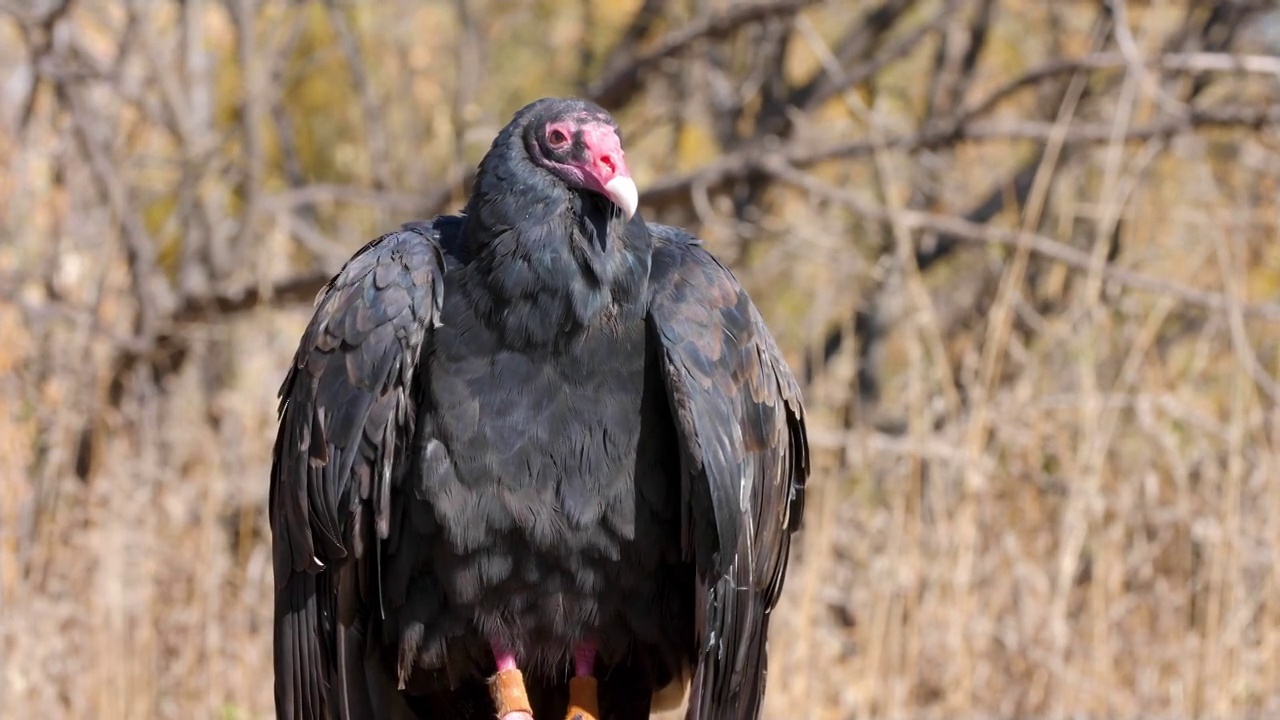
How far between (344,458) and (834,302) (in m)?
3.47

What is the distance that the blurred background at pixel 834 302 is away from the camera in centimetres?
448

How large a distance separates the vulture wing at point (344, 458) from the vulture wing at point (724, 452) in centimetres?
47

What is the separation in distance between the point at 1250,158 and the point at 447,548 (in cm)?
356

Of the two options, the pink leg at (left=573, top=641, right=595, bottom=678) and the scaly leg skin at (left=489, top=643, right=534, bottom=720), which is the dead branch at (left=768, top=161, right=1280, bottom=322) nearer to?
the pink leg at (left=573, top=641, right=595, bottom=678)

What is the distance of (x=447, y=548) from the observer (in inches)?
113

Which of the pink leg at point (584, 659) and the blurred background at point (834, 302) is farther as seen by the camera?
the blurred background at point (834, 302)

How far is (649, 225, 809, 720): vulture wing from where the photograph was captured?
284cm

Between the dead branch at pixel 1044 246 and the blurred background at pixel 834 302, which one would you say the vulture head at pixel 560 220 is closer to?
the blurred background at pixel 834 302

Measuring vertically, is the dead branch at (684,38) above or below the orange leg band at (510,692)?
above

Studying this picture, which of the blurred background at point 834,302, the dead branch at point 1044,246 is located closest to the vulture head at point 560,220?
the blurred background at point 834,302

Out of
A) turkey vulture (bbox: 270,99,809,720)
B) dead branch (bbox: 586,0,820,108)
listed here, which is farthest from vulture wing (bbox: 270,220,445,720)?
dead branch (bbox: 586,0,820,108)

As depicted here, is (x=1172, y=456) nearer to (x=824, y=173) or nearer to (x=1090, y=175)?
(x=1090, y=175)

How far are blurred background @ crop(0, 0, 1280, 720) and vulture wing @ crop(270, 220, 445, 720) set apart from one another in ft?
4.39

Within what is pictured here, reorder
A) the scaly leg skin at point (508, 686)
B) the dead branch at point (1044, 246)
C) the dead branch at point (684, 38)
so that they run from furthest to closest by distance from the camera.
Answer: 1. the dead branch at point (684, 38)
2. the dead branch at point (1044, 246)
3. the scaly leg skin at point (508, 686)
